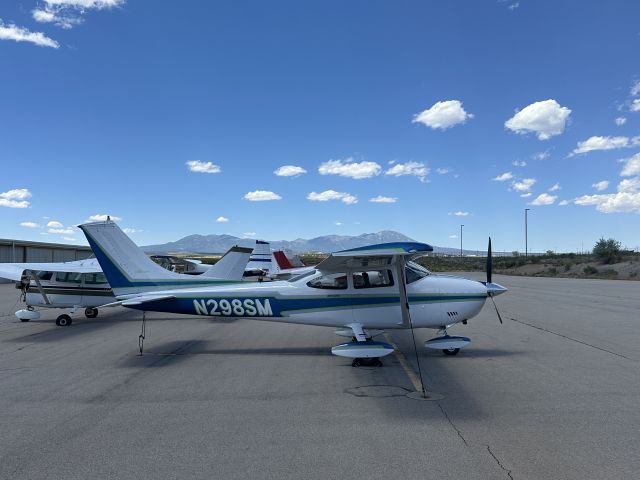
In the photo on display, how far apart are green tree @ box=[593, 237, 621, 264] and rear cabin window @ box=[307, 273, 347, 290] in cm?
6050

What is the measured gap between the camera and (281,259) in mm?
31672

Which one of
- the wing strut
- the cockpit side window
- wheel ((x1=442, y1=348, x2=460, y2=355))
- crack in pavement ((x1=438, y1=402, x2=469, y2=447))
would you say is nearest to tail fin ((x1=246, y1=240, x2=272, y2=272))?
the cockpit side window

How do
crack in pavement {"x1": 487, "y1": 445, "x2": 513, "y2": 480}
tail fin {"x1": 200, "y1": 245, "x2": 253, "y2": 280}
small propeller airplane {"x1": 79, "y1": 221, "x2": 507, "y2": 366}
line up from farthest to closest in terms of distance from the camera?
tail fin {"x1": 200, "y1": 245, "x2": 253, "y2": 280}, small propeller airplane {"x1": 79, "y1": 221, "x2": 507, "y2": 366}, crack in pavement {"x1": 487, "y1": 445, "x2": 513, "y2": 480}

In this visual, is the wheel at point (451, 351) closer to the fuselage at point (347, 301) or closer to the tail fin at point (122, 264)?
the fuselage at point (347, 301)

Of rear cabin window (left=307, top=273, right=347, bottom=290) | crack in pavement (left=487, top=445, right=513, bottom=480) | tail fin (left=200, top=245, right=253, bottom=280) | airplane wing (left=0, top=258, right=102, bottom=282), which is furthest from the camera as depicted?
airplane wing (left=0, top=258, right=102, bottom=282)

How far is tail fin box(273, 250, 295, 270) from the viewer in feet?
104

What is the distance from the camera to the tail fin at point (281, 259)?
3158 centimetres

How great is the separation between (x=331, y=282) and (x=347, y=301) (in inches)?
20.5

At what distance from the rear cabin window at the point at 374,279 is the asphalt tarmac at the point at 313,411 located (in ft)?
4.92

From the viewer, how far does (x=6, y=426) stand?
17.4ft

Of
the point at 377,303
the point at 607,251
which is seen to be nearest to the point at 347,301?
the point at 377,303

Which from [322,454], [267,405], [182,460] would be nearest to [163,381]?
[267,405]

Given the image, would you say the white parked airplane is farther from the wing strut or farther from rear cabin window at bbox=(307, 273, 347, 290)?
the wing strut

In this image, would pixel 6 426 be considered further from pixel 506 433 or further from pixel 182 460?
pixel 506 433
